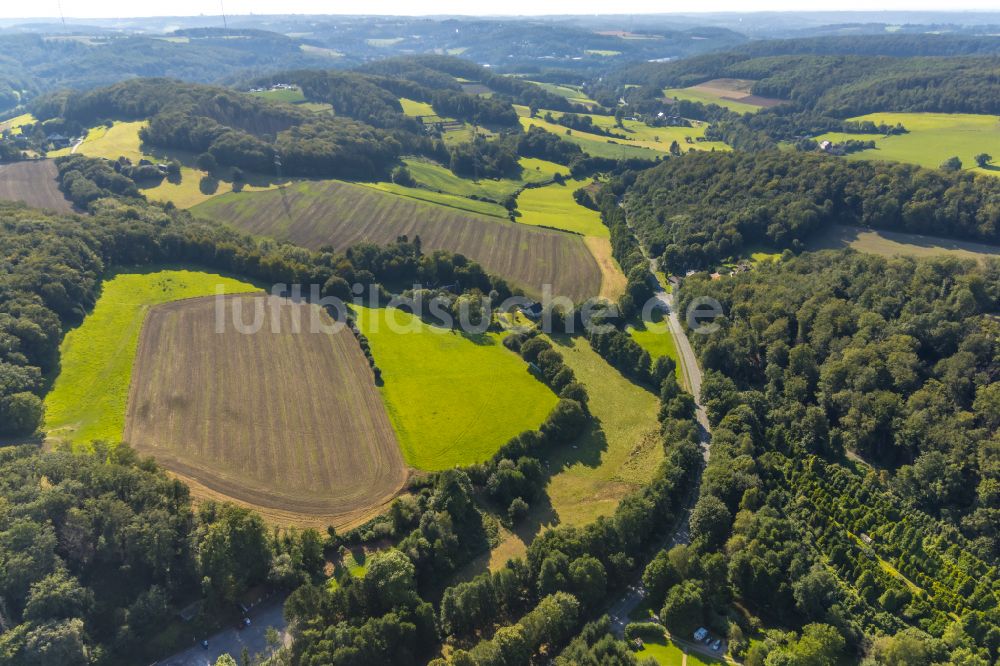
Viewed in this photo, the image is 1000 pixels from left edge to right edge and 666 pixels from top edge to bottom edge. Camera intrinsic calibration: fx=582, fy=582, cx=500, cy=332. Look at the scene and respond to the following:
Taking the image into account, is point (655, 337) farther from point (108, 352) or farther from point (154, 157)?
point (154, 157)

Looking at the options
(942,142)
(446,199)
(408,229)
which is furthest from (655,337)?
(942,142)

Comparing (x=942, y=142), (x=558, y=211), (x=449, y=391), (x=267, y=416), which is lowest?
(x=449, y=391)

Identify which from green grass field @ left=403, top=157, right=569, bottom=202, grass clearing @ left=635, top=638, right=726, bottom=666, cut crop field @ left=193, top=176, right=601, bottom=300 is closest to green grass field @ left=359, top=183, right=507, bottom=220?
green grass field @ left=403, top=157, right=569, bottom=202

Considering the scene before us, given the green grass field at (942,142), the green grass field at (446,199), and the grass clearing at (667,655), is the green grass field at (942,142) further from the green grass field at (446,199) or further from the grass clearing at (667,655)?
the grass clearing at (667,655)

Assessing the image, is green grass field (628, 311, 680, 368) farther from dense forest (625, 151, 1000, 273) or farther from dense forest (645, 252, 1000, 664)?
dense forest (625, 151, 1000, 273)

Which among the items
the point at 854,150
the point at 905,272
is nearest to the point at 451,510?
the point at 905,272

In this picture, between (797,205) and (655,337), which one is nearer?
(655,337)
